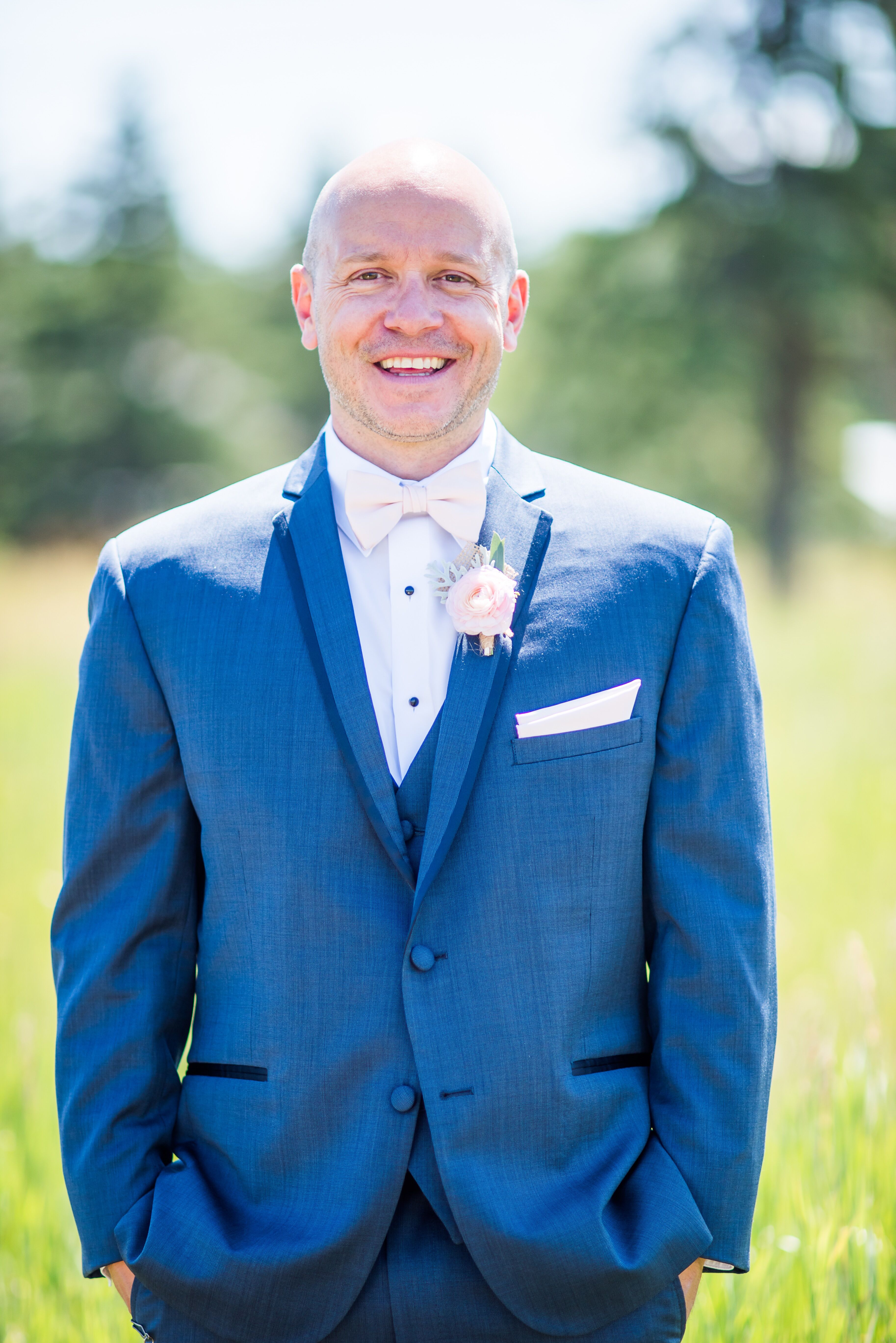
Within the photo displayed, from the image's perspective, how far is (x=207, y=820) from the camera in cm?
198

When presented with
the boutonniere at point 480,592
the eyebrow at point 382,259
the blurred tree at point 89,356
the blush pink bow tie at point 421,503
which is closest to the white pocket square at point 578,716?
the boutonniere at point 480,592

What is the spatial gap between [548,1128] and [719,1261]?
0.37 m

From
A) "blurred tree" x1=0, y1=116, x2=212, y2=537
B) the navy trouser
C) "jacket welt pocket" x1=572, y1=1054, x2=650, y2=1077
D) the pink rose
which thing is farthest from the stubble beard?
"blurred tree" x1=0, y1=116, x2=212, y2=537

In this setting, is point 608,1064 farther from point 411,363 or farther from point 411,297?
point 411,297

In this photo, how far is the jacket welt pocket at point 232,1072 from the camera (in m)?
1.94

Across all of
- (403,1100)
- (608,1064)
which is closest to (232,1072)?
(403,1100)

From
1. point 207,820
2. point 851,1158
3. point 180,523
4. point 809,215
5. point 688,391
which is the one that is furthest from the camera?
point 688,391

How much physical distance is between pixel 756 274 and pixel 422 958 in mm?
19046

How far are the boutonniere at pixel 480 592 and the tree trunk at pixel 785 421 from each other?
18.2 metres

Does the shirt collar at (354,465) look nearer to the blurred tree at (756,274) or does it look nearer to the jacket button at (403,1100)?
the jacket button at (403,1100)

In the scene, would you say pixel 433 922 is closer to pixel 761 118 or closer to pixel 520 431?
pixel 761 118

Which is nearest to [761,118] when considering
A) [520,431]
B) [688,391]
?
[688,391]

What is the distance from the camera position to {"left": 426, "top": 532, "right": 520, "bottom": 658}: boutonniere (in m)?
1.90

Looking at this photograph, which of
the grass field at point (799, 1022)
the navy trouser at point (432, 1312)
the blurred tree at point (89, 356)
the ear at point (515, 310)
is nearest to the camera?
the navy trouser at point (432, 1312)
